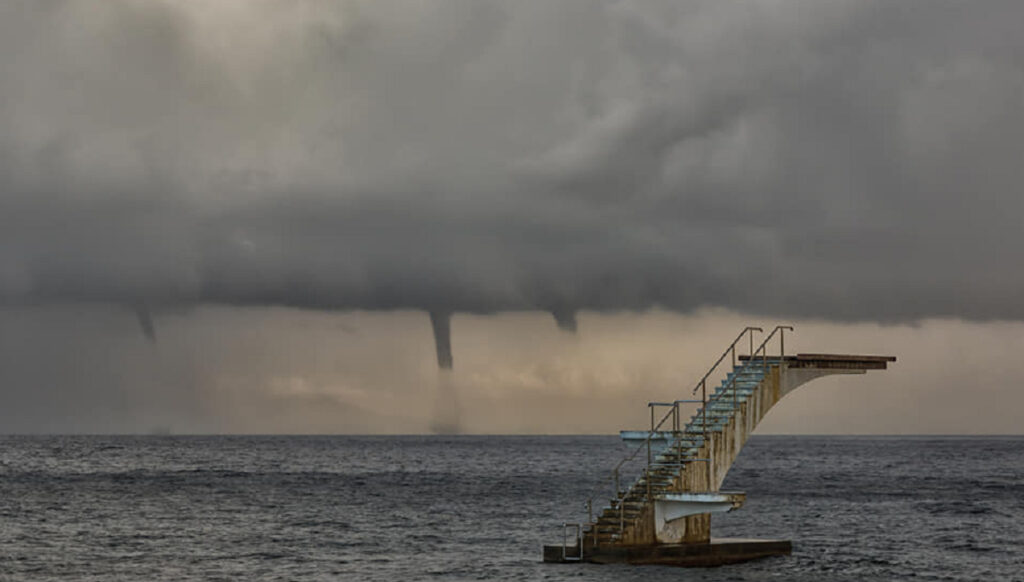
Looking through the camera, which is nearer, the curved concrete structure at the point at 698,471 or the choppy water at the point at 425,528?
the curved concrete structure at the point at 698,471

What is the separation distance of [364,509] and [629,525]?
43074 mm

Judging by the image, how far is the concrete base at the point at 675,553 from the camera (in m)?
41.8

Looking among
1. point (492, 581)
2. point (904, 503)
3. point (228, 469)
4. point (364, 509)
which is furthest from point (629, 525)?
point (228, 469)

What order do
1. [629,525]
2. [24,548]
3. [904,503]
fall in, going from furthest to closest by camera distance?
[904,503], [24,548], [629,525]

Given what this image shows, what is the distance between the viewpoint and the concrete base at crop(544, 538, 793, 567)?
41.8 m

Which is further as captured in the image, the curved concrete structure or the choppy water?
the choppy water

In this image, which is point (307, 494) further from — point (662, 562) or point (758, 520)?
point (662, 562)

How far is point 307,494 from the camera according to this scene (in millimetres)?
102000

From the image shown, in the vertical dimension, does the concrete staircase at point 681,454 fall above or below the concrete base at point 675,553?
above

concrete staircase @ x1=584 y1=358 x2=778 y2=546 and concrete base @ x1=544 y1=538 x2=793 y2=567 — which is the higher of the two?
concrete staircase @ x1=584 y1=358 x2=778 y2=546

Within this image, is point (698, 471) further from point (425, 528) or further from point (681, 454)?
point (425, 528)

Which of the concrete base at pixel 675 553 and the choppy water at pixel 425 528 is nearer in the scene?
the concrete base at pixel 675 553

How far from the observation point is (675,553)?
42938mm

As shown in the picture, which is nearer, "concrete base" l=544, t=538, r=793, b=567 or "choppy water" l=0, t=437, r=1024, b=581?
"concrete base" l=544, t=538, r=793, b=567
